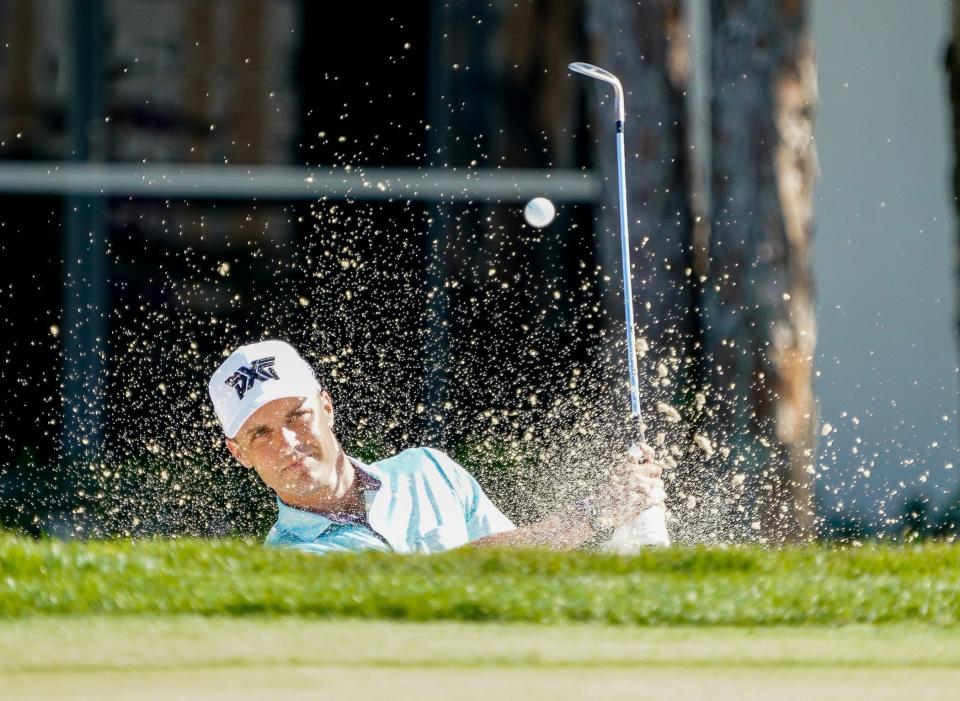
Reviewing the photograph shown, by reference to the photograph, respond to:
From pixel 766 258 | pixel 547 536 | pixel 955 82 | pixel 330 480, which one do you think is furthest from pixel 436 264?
pixel 330 480

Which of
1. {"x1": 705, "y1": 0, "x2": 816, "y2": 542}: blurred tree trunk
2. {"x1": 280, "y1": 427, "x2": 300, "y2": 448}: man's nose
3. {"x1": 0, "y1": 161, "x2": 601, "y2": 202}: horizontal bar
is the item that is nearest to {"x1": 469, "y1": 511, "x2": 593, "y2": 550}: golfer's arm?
{"x1": 280, "y1": 427, "x2": 300, "y2": 448}: man's nose

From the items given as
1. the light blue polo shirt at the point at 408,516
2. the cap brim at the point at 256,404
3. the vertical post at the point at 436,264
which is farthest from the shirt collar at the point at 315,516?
the vertical post at the point at 436,264

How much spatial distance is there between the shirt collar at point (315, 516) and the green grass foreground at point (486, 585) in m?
0.66

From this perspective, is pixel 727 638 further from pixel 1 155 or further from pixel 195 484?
pixel 1 155

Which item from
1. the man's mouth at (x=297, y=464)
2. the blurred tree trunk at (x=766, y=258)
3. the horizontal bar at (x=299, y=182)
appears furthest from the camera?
the horizontal bar at (x=299, y=182)

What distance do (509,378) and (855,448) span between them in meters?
1.70

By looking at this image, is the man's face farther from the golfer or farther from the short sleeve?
the short sleeve

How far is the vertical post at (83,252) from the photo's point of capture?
7480 mm

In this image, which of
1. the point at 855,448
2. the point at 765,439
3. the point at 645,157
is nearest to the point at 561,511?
the point at 765,439

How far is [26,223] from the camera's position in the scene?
7562 mm

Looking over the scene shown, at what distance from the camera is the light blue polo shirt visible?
4500 millimetres

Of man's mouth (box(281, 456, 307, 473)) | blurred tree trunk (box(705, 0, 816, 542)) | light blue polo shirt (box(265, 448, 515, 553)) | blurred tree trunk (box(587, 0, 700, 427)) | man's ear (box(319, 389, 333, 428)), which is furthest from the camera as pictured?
blurred tree trunk (box(587, 0, 700, 427))

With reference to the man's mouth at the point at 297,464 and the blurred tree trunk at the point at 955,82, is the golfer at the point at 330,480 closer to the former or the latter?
the man's mouth at the point at 297,464

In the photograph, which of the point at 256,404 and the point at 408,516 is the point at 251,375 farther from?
the point at 408,516
